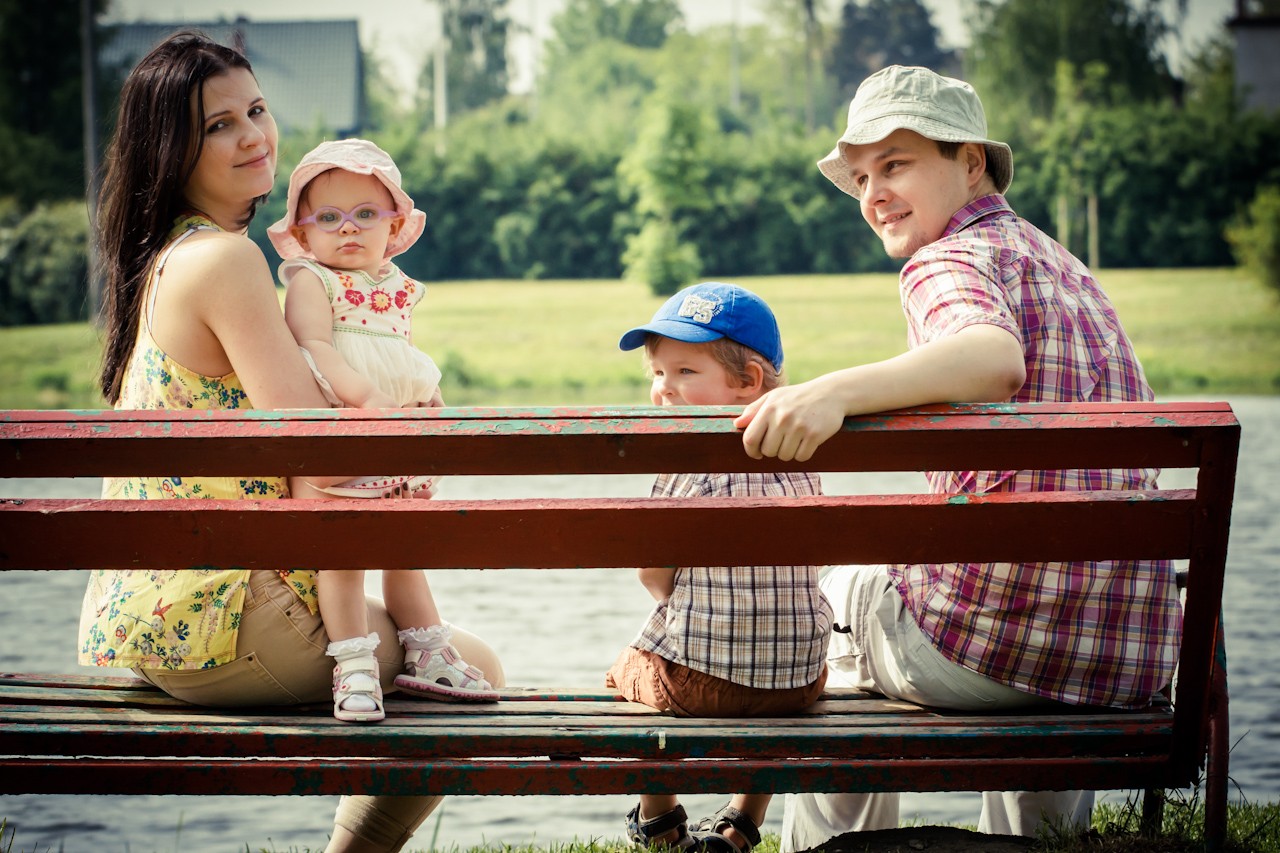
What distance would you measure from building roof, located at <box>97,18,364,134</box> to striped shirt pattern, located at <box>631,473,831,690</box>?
4834 centimetres

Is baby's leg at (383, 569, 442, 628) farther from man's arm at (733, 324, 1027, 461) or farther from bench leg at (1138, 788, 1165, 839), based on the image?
bench leg at (1138, 788, 1165, 839)

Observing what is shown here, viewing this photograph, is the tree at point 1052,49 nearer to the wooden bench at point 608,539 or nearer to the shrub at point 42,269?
the shrub at point 42,269

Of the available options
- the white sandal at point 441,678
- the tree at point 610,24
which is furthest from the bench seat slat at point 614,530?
the tree at point 610,24

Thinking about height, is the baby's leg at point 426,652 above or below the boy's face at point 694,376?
below

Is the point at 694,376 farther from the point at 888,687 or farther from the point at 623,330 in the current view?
the point at 623,330

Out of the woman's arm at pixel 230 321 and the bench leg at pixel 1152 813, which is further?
the bench leg at pixel 1152 813

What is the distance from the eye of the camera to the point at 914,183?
3.16 meters

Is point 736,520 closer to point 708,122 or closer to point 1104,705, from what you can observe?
point 1104,705

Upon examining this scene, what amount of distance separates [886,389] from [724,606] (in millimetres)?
657

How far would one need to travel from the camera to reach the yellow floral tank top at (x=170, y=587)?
114 inches

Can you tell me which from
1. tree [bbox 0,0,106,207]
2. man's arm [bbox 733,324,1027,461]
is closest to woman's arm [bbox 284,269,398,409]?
man's arm [bbox 733,324,1027,461]

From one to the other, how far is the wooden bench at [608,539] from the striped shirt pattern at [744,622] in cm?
13

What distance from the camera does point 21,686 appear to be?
124 inches

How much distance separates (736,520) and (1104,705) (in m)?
0.93
